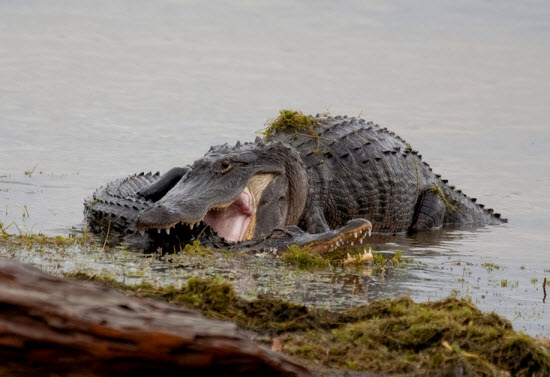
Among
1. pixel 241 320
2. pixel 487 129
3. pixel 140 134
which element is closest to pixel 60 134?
pixel 140 134

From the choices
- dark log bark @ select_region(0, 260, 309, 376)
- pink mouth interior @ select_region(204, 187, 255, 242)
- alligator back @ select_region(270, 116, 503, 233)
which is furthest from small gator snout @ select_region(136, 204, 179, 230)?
dark log bark @ select_region(0, 260, 309, 376)

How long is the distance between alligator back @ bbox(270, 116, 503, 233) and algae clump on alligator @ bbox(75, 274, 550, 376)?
455cm

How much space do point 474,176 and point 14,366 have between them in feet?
45.9

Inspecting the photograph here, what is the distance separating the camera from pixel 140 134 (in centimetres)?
1875

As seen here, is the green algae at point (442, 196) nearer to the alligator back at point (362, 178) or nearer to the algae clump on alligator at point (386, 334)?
the alligator back at point (362, 178)

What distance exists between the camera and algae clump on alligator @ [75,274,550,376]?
4.84 meters

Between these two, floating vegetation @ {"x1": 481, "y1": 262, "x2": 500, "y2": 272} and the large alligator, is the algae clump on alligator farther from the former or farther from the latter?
floating vegetation @ {"x1": 481, "y1": 262, "x2": 500, "y2": 272}

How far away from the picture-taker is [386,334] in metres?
5.27

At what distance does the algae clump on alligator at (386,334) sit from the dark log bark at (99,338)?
84 centimetres

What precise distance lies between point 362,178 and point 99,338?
750cm

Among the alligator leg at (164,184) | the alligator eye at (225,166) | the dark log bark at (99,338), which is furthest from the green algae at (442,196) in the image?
the dark log bark at (99,338)

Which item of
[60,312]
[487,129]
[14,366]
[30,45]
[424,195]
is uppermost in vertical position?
[30,45]

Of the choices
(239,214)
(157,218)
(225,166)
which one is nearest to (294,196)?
(239,214)

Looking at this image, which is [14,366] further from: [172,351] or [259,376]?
[259,376]
